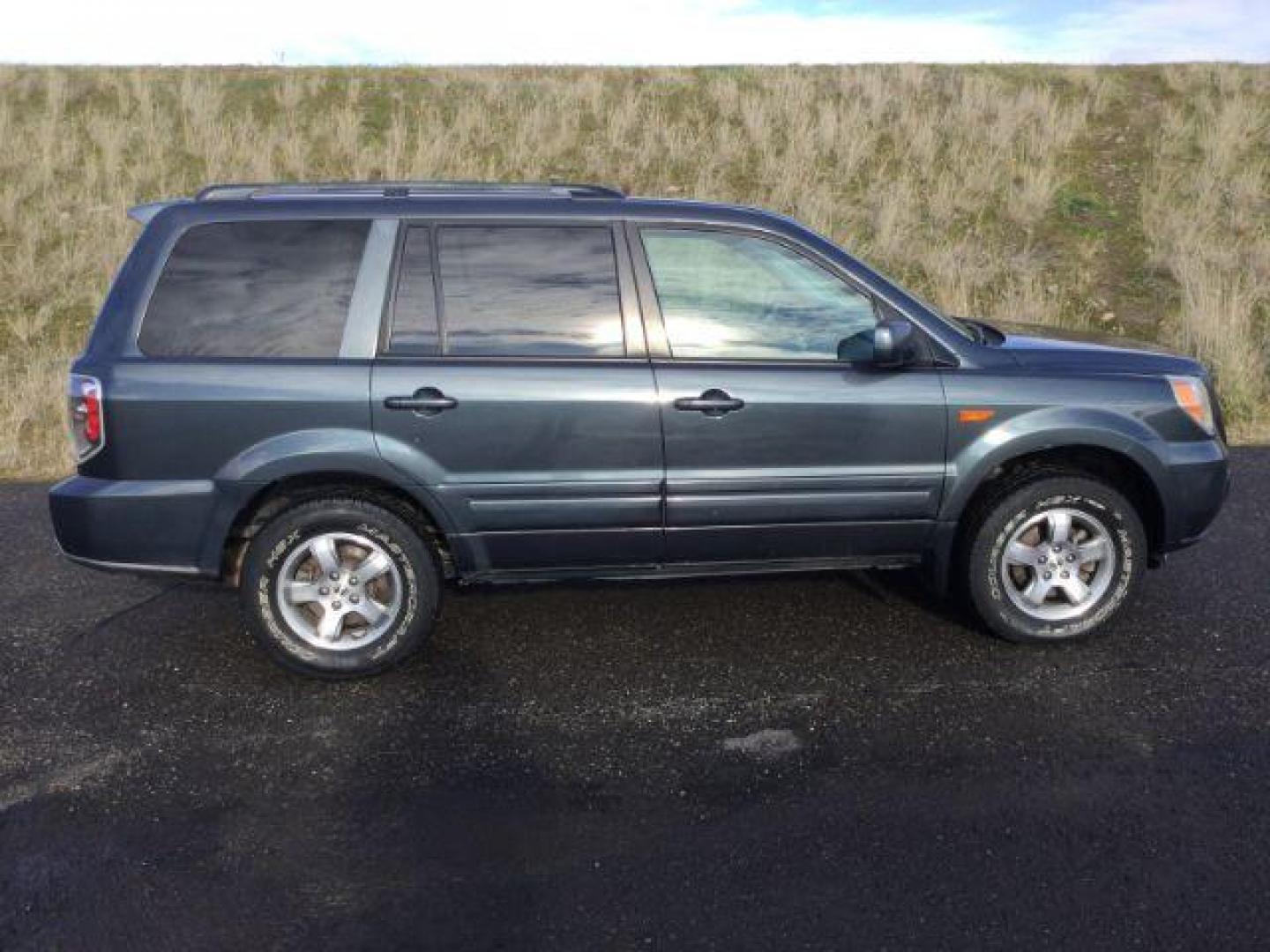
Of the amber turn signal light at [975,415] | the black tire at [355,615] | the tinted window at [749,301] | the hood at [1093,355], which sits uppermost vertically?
the tinted window at [749,301]

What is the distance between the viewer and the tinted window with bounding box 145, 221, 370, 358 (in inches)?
169

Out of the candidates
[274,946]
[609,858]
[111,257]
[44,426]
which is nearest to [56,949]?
[274,946]

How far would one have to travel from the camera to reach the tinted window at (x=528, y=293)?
4.38 m

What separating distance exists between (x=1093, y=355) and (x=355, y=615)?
3204 millimetres

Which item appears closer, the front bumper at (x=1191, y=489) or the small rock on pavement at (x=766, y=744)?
the small rock on pavement at (x=766, y=744)

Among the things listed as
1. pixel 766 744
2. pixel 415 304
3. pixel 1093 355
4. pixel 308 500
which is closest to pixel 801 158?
pixel 1093 355

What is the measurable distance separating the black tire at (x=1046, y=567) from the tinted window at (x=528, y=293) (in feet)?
5.46

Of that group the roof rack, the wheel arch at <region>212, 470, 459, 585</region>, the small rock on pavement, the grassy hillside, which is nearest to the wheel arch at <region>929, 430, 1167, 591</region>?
the small rock on pavement

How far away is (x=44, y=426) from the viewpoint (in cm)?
915

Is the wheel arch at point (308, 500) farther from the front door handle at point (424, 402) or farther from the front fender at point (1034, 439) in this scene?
the front fender at point (1034, 439)

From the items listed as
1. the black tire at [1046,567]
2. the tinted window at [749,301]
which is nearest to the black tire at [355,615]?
the tinted window at [749,301]

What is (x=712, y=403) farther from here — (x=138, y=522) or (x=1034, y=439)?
(x=138, y=522)

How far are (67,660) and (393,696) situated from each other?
4.84 feet

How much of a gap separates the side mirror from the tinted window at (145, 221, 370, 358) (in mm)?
2024
